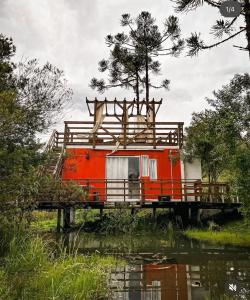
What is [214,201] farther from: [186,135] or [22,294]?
[22,294]

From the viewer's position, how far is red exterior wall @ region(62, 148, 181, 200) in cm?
2062

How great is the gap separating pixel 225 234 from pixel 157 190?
17.4 feet

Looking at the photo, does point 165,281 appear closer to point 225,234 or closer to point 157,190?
point 225,234

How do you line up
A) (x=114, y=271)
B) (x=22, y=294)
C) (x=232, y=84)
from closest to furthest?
(x=22, y=294) → (x=114, y=271) → (x=232, y=84)

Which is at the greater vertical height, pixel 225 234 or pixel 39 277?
pixel 225 234

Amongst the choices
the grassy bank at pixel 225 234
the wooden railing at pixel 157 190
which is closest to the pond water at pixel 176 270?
the grassy bank at pixel 225 234

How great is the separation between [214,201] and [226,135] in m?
8.64

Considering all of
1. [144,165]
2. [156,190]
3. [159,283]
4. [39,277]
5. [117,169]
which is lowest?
[159,283]

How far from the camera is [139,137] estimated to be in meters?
22.2

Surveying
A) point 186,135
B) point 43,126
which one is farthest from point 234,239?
point 43,126

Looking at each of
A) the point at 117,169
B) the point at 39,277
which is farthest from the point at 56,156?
the point at 39,277

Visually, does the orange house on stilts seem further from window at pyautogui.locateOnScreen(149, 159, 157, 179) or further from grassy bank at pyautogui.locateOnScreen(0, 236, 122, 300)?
grassy bank at pyautogui.locateOnScreen(0, 236, 122, 300)

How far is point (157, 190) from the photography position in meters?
20.6

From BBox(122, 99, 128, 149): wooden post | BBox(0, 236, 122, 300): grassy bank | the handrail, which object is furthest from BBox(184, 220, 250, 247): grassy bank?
BBox(0, 236, 122, 300): grassy bank
